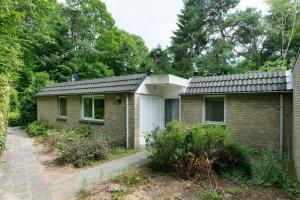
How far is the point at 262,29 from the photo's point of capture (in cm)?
2491

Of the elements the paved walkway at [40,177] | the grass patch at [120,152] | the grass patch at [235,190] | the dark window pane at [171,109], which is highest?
the dark window pane at [171,109]

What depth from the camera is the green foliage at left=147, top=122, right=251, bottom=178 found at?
21.2 ft

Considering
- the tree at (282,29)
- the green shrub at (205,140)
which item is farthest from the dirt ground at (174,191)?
the tree at (282,29)

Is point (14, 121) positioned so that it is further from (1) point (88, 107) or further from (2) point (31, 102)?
(1) point (88, 107)

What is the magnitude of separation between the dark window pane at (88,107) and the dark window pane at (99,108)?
0.44 meters

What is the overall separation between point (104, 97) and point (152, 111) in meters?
2.63

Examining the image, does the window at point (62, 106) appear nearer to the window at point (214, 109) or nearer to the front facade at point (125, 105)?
the front facade at point (125, 105)

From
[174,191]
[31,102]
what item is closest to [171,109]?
[174,191]

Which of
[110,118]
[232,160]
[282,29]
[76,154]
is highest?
[282,29]

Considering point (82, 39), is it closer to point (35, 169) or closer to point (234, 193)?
point (35, 169)

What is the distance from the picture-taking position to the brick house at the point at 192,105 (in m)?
9.13

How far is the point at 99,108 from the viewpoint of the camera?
12664 millimetres

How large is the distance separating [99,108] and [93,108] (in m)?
0.50

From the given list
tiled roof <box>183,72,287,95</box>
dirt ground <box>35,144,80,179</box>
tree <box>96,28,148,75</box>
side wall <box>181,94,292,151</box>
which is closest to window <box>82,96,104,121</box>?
dirt ground <box>35,144,80,179</box>
